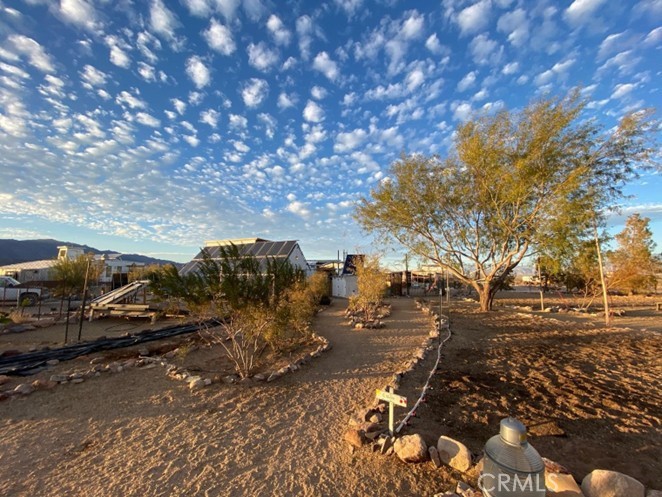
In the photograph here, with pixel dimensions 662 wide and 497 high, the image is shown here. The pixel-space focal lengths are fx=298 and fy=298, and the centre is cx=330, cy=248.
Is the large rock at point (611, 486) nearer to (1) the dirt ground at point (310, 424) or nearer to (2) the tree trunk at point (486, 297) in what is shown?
(1) the dirt ground at point (310, 424)

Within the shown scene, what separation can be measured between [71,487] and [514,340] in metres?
10.7

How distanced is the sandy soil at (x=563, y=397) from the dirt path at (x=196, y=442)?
110cm

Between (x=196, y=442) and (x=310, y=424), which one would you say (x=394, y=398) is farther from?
(x=196, y=442)

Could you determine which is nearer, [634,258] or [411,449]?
[411,449]

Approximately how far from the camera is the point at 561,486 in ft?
8.64

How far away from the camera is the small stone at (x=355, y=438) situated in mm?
3727

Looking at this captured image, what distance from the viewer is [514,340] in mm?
9539

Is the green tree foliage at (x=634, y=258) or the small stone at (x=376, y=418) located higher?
the green tree foliage at (x=634, y=258)

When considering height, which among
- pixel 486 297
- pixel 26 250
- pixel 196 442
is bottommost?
pixel 196 442

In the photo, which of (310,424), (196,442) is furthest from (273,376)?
(196,442)

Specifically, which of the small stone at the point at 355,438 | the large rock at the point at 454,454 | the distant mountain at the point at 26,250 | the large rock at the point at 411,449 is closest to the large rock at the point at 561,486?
the large rock at the point at 454,454

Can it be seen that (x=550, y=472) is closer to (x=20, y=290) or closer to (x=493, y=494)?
(x=493, y=494)

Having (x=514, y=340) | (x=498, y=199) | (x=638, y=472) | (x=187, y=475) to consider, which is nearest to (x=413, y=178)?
(x=498, y=199)

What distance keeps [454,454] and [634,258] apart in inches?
917
